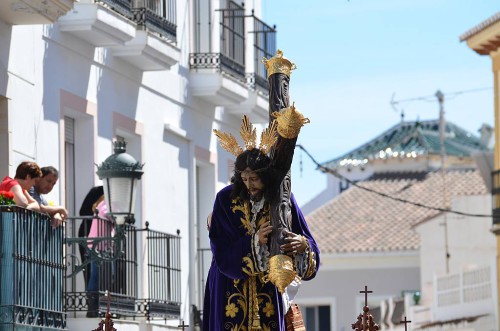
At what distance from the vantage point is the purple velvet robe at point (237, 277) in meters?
9.65

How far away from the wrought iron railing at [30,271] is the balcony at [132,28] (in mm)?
2950

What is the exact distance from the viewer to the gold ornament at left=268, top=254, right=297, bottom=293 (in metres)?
9.43

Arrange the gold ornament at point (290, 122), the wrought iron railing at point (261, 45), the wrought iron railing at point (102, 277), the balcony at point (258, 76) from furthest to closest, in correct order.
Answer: the wrought iron railing at point (261, 45) → the balcony at point (258, 76) → the wrought iron railing at point (102, 277) → the gold ornament at point (290, 122)

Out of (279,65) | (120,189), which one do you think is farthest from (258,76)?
(279,65)

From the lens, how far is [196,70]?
71.5 ft

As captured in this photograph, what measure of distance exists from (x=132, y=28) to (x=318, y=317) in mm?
38940

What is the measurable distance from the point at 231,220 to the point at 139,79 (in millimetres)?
10251

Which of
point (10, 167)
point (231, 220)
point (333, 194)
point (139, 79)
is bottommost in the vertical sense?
point (231, 220)

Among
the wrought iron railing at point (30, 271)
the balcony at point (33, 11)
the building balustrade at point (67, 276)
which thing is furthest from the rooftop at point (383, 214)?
the wrought iron railing at point (30, 271)

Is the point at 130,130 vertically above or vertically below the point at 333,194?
below

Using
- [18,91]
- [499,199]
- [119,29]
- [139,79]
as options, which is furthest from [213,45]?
[499,199]

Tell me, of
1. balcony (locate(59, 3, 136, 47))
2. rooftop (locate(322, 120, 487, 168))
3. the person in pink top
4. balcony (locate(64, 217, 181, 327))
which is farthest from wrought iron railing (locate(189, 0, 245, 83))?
rooftop (locate(322, 120, 487, 168))

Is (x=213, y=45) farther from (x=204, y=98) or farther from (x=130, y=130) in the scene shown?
(x=130, y=130)

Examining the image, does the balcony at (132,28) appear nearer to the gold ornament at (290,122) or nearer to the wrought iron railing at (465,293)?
the gold ornament at (290,122)
